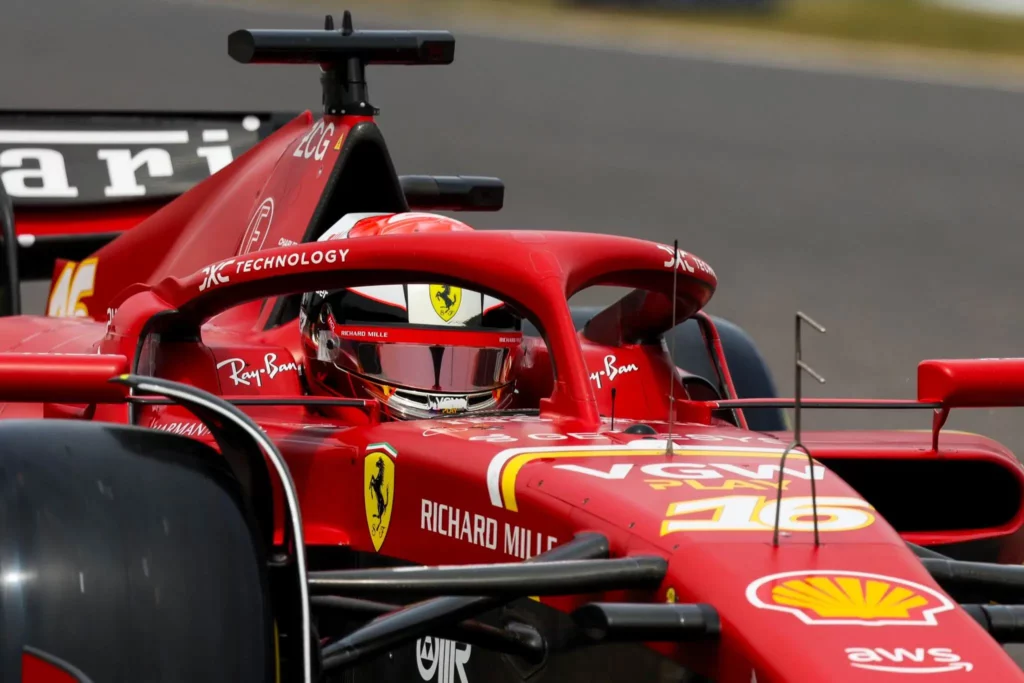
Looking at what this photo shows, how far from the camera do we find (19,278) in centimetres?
588

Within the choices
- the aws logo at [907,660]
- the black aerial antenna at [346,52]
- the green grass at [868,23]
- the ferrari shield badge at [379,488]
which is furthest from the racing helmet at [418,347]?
the green grass at [868,23]

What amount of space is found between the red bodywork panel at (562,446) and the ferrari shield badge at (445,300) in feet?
0.82

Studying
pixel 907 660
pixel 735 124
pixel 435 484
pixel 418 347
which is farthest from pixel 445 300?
pixel 735 124

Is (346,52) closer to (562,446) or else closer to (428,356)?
(428,356)

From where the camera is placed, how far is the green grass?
71.4 ft

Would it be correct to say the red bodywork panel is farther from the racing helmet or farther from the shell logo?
the racing helmet

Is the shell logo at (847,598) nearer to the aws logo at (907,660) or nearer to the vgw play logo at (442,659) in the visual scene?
the aws logo at (907,660)

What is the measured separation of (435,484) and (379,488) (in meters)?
0.21

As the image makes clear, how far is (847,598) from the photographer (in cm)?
240

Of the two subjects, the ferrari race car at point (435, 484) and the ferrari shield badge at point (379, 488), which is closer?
the ferrari race car at point (435, 484)

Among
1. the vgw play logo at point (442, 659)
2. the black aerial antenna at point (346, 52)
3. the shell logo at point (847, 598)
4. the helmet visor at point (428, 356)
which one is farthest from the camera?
the black aerial antenna at point (346, 52)

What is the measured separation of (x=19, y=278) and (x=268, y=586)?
368 centimetres

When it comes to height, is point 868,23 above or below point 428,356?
above

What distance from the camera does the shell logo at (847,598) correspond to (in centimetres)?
236
